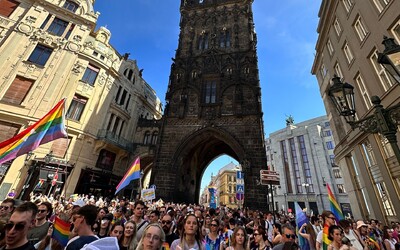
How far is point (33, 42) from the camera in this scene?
16.6 meters

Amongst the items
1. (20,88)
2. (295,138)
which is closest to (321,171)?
(295,138)

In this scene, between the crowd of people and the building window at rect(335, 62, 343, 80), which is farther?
the building window at rect(335, 62, 343, 80)

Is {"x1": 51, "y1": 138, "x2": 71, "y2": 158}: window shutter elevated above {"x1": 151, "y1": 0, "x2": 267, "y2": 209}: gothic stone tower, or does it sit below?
below

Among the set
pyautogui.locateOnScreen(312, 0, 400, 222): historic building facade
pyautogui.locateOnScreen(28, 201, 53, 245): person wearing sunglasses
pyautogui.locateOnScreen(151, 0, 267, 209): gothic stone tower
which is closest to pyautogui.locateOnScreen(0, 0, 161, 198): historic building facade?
pyautogui.locateOnScreen(151, 0, 267, 209): gothic stone tower

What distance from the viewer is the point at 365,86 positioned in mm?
9578

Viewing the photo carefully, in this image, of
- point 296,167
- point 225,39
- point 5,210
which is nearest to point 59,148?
point 5,210

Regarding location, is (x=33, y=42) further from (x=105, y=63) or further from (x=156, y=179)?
(x=156, y=179)

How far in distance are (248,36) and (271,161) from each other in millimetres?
33842

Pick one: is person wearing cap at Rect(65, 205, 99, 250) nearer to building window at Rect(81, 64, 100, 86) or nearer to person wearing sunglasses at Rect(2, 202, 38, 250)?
person wearing sunglasses at Rect(2, 202, 38, 250)

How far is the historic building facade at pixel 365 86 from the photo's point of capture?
312 inches

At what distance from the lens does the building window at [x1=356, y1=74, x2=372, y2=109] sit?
9.60 m

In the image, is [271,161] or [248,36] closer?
[248,36]

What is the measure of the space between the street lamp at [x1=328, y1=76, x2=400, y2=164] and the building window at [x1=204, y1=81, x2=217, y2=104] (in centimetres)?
1509

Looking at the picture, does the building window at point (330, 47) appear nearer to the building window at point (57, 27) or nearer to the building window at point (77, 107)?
the building window at point (77, 107)
